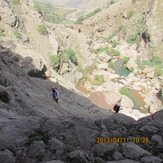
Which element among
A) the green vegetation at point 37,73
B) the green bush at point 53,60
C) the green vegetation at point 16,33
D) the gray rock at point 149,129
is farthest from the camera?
the green bush at point 53,60

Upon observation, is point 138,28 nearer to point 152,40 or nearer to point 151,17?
point 151,17

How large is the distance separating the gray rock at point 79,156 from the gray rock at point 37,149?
0.55 m

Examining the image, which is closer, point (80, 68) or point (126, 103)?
point (126, 103)

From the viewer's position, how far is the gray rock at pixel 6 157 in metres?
2.68

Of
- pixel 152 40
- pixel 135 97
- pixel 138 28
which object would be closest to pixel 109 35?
pixel 138 28

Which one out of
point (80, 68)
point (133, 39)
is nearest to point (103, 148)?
point (80, 68)

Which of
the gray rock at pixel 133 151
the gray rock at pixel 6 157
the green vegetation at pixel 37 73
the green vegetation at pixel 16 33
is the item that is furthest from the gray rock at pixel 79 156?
the green vegetation at pixel 16 33

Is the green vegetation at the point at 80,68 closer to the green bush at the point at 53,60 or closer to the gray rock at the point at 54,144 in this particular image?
the green bush at the point at 53,60

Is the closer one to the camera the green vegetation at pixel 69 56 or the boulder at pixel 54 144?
the boulder at pixel 54 144

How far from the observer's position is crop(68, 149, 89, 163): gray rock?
9.78 ft

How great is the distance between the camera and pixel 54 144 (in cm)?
327

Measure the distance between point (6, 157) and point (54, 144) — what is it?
93 centimetres

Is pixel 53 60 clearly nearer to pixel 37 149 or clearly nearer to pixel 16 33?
pixel 16 33

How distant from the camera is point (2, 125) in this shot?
Answer: 11.7 ft
